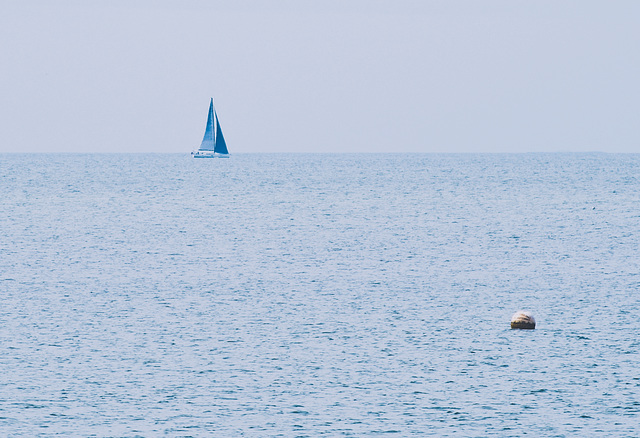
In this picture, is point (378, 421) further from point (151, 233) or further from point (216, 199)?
point (216, 199)

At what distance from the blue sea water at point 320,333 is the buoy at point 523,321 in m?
0.43

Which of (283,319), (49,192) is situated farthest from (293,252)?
(49,192)

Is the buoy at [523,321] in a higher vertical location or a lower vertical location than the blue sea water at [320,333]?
higher

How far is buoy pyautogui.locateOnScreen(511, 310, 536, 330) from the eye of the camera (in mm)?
40000

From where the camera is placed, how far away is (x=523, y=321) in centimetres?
4003

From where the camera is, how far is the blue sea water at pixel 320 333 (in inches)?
1113

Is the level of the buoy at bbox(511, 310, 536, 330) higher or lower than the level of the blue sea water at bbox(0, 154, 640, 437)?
higher

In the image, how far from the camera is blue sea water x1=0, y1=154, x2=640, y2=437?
28.3 m

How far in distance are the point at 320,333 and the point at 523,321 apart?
7391mm

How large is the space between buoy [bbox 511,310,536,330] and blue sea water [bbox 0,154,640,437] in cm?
43

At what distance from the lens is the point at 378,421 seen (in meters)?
27.7

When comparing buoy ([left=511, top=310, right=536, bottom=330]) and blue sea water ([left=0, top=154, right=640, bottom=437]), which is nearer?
blue sea water ([left=0, top=154, right=640, bottom=437])

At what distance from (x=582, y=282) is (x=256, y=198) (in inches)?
3691

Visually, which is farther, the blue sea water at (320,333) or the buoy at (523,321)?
the buoy at (523,321)
